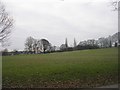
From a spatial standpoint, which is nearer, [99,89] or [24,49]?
[99,89]

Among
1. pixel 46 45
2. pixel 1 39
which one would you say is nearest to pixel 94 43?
pixel 46 45

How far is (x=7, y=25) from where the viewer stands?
3334 centimetres

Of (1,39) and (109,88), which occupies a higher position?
(1,39)

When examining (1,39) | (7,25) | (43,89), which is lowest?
(43,89)

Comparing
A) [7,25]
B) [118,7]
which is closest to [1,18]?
[7,25]

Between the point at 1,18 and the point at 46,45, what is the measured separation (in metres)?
99.4

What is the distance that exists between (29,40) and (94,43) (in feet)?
136

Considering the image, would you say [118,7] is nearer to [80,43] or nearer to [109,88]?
[109,88]

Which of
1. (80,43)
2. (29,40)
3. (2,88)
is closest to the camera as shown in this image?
(2,88)

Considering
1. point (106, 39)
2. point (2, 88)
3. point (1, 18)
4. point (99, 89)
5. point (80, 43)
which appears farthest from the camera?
point (80, 43)

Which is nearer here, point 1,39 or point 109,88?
point 109,88

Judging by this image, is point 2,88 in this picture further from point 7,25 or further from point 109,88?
point 7,25

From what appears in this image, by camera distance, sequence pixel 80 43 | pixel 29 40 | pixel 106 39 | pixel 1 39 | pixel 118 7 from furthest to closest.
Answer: pixel 80 43
pixel 106 39
pixel 29 40
pixel 1 39
pixel 118 7

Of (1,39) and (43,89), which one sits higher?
(1,39)
